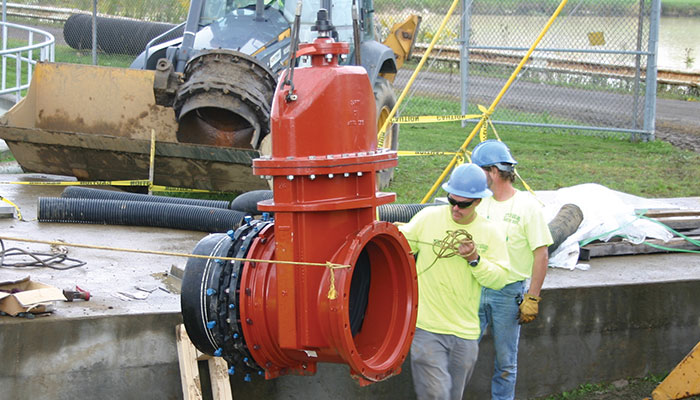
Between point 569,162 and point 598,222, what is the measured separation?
527 centimetres

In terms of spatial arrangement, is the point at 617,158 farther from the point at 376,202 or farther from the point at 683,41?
the point at 683,41

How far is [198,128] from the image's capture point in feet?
30.0

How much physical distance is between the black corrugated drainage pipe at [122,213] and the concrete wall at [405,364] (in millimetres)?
2320

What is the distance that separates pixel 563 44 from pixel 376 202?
12506 millimetres

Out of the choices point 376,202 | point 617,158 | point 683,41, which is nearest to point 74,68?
point 376,202

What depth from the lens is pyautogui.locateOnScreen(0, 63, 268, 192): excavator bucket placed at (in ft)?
28.6

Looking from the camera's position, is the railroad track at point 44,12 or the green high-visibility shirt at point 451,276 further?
the railroad track at point 44,12

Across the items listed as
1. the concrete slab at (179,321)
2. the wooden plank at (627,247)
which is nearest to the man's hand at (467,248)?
the concrete slab at (179,321)

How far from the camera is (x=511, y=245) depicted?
5.52m

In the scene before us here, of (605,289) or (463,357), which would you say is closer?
(463,357)

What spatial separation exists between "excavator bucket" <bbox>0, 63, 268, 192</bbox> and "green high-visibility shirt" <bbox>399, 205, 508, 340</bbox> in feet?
11.9

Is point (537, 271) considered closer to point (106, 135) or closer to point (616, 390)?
point (616, 390)

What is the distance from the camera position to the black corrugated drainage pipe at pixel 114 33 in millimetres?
20891

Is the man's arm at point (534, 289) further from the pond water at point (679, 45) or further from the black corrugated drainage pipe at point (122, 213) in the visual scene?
the pond water at point (679, 45)
